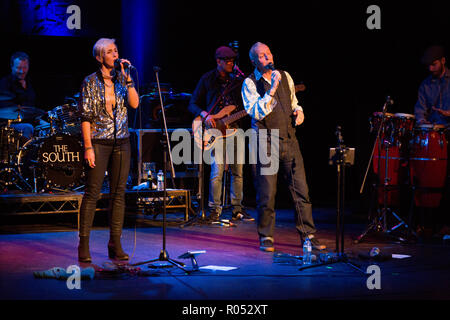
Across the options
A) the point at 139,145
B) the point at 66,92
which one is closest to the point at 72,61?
the point at 66,92

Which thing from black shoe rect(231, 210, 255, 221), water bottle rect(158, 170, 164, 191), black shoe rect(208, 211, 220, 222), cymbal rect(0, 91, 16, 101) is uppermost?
cymbal rect(0, 91, 16, 101)

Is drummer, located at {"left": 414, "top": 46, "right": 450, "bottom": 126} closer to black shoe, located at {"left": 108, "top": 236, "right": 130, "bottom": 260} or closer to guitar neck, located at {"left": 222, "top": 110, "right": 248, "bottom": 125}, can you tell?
guitar neck, located at {"left": 222, "top": 110, "right": 248, "bottom": 125}

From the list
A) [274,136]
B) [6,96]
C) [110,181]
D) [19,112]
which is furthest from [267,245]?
[6,96]

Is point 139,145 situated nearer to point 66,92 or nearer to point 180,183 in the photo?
point 180,183

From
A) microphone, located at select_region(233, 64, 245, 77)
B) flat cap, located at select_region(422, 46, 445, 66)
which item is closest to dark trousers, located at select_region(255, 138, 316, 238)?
microphone, located at select_region(233, 64, 245, 77)

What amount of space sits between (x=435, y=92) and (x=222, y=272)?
3.84 meters

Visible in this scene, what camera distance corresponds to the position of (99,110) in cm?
504

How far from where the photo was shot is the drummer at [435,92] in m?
6.85

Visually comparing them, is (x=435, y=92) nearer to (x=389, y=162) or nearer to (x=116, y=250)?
(x=389, y=162)

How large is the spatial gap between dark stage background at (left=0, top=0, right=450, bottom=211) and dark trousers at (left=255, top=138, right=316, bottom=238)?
3.37 meters

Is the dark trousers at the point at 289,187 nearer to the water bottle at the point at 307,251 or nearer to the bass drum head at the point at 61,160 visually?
the water bottle at the point at 307,251

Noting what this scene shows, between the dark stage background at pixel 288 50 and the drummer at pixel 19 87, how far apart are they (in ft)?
4.97

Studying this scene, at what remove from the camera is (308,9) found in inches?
360

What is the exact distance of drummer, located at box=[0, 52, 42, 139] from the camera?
834 centimetres
